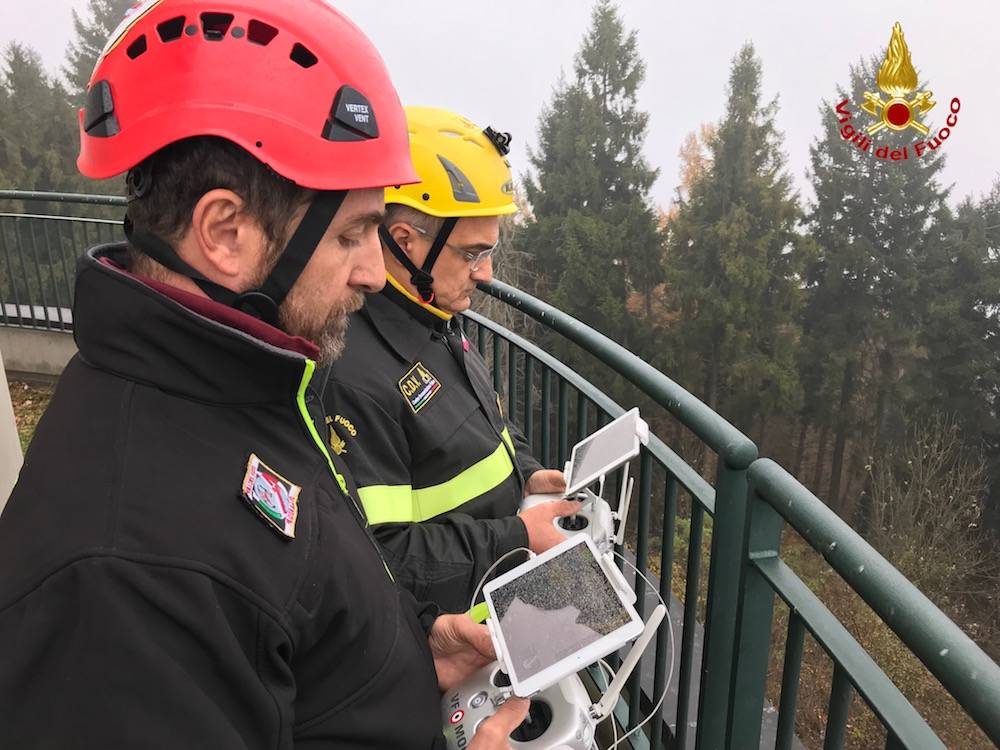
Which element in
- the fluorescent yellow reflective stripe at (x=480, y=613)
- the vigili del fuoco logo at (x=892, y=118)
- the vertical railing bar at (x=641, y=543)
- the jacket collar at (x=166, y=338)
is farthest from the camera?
the vigili del fuoco logo at (x=892, y=118)

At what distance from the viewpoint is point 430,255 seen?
235cm

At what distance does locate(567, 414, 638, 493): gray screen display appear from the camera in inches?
82.5

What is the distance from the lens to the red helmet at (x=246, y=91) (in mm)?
1239

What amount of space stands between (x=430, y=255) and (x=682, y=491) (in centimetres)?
103

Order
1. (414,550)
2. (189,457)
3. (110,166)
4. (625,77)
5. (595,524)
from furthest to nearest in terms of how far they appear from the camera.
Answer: (625,77)
(595,524)
(414,550)
(110,166)
(189,457)

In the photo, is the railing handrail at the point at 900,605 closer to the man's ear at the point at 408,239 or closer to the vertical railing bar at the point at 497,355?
the man's ear at the point at 408,239

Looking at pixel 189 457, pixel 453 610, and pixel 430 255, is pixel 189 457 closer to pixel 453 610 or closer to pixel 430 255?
pixel 453 610

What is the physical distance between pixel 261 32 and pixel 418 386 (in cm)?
103

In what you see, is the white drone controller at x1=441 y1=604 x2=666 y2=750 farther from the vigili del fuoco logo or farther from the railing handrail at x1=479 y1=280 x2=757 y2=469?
the vigili del fuoco logo

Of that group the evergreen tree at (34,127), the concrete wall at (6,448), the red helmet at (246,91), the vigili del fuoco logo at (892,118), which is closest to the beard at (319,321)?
the red helmet at (246,91)

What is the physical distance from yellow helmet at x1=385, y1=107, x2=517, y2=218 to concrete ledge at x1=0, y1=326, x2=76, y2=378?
6.52m

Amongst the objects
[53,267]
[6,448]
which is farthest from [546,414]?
[53,267]

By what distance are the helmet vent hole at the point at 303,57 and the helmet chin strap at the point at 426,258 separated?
3.01 feet

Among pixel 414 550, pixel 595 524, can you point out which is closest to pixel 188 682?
pixel 414 550
